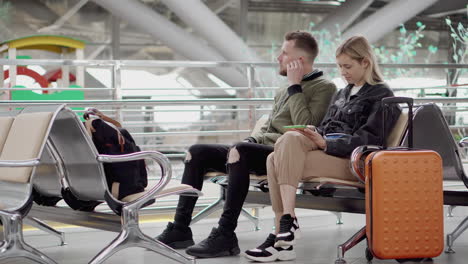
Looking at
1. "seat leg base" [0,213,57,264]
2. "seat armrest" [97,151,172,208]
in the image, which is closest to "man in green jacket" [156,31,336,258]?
"seat armrest" [97,151,172,208]

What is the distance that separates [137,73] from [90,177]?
12.3m

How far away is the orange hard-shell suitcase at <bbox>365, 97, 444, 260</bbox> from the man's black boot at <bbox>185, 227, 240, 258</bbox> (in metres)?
0.62

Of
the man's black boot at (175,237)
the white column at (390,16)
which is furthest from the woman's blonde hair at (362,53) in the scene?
the white column at (390,16)

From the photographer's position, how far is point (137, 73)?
1477 cm

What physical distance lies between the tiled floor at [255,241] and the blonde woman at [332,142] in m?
0.22

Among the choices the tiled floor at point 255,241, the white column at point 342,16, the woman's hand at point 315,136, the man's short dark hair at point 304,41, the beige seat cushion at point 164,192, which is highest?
the white column at point 342,16

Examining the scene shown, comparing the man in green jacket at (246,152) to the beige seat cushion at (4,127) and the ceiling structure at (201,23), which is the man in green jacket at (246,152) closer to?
the beige seat cushion at (4,127)

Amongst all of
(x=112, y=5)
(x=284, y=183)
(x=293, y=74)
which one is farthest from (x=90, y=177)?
(x=112, y=5)

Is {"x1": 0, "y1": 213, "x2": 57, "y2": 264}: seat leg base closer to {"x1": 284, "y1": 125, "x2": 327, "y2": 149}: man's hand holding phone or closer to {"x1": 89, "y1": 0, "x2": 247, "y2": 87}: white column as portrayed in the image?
{"x1": 284, "y1": 125, "x2": 327, "y2": 149}: man's hand holding phone

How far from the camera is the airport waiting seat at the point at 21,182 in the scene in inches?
95.3

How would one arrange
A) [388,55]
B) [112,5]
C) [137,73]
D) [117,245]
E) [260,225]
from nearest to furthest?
[117,245], [260,225], [112,5], [137,73], [388,55]

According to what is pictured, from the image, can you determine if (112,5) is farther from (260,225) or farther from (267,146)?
(267,146)

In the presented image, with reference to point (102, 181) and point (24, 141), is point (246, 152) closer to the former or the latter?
Answer: point (102, 181)

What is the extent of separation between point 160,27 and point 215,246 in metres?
9.62
